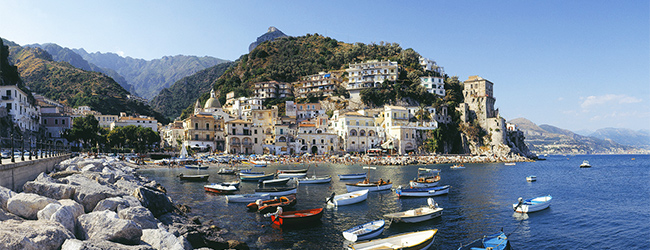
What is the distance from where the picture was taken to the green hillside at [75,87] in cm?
10761

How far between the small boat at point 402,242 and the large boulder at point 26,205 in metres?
10.1

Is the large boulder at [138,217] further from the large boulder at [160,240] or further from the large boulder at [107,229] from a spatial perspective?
the large boulder at [107,229]

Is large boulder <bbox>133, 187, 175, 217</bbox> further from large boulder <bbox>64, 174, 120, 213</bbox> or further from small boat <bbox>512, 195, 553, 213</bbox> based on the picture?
small boat <bbox>512, 195, 553, 213</bbox>

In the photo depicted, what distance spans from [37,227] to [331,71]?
4039 inches

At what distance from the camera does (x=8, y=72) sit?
63219 millimetres

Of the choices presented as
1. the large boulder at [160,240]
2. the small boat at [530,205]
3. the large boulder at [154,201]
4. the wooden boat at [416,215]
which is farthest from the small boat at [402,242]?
the small boat at [530,205]

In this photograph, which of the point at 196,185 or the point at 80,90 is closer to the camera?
the point at 196,185

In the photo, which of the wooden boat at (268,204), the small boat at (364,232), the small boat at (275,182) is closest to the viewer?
the small boat at (364,232)

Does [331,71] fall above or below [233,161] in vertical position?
above

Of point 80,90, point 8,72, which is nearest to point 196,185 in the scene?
point 8,72

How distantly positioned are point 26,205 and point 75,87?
5078 inches

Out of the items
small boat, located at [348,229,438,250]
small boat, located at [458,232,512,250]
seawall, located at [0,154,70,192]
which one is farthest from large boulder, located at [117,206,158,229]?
small boat, located at [458,232,512,250]

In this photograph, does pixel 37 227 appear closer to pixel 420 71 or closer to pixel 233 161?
pixel 233 161

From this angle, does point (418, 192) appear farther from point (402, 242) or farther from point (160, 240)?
point (160, 240)
